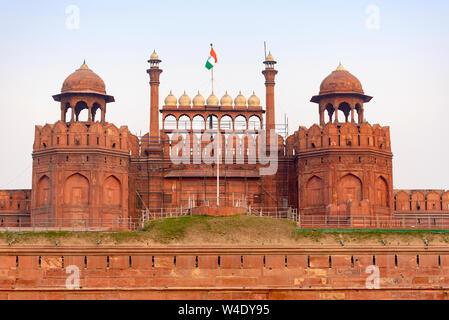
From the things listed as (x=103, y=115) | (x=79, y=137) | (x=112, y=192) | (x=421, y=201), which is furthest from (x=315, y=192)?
(x=79, y=137)

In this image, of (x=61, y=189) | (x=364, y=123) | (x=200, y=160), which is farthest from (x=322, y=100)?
(x=61, y=189)

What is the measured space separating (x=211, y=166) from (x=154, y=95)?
268 inches

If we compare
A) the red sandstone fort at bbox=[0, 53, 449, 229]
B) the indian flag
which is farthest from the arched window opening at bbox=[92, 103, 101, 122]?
the indian flag

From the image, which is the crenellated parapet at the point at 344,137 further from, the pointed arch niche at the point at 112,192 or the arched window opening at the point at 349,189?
the pointed arch niche at the point at 112,192

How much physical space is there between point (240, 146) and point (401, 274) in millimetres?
18087

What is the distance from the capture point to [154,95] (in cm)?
6638

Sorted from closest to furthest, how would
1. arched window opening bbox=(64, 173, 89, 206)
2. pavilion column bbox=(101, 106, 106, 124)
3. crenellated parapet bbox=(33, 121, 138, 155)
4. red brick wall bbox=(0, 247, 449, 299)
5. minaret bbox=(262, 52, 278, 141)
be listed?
red brick wall bbox=(0, 247, 449, 299)
arched window opening bbox=(64, 173, 89, 206)
crenellated parapet bbox=(33, 121, 138, 155)
pavilion column bbox=(101, 106, 106, 124)
minaret bbox=(262, 52, 278, 141)

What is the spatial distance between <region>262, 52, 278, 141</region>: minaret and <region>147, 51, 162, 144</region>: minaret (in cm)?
796

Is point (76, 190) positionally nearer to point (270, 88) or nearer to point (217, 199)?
point (217, 199)

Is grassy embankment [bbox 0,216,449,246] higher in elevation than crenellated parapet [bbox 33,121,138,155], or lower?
lower

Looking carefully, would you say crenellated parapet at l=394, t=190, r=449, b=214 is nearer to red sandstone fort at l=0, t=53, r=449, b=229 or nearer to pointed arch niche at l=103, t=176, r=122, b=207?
red sandstone fort at l=0, t=53, r=449, b=229

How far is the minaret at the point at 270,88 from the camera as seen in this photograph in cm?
6650

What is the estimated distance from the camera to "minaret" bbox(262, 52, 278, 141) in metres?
66.5

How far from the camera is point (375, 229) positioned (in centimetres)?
5453
